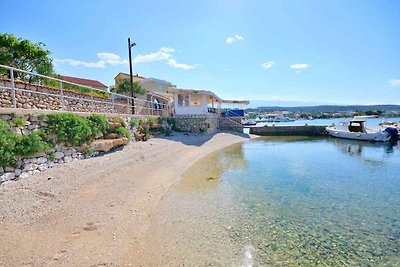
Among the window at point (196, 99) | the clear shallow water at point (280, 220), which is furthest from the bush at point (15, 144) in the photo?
the window at point (196, 99)

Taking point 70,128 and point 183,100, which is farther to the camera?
point 183,100

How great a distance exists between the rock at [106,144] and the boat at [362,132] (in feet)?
97.9

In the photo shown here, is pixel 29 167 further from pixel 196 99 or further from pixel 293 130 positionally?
pixel 293 130

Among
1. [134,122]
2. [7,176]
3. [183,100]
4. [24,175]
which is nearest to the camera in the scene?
[7,176]

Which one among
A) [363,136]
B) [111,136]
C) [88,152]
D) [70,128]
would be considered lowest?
[363,136]

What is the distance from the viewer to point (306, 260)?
488 cm

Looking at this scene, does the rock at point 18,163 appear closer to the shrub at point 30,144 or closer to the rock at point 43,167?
the shrub at point 30,144

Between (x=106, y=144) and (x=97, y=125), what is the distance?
1.08m

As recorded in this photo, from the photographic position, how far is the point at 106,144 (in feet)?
37.1

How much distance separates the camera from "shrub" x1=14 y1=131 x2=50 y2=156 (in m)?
6.86

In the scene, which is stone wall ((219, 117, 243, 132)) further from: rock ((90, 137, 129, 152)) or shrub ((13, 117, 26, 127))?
shrub ((13, 117, 26, 127))

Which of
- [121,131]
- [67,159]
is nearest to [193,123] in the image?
[121,131]

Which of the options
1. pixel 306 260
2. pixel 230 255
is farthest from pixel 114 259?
pixel 306 260

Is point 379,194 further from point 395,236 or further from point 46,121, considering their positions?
point 46,121
